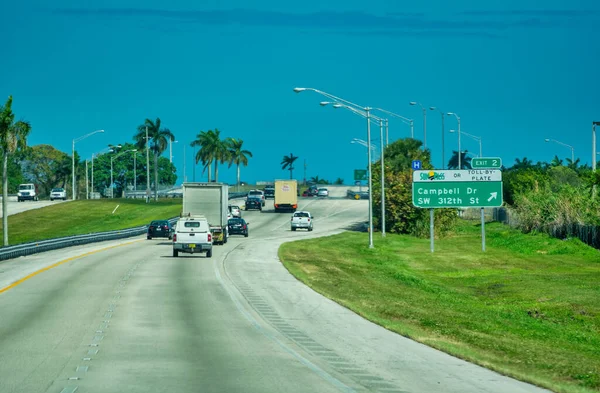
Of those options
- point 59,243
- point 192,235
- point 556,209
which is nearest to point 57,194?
point 59,243

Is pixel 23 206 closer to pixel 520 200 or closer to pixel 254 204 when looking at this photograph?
pixel 254 204

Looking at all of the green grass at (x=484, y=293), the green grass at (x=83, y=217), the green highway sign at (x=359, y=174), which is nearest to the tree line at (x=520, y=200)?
the green grass at (x=484, y=293)

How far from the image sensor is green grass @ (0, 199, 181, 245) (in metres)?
100

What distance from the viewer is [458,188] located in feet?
209

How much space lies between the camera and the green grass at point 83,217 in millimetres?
100125

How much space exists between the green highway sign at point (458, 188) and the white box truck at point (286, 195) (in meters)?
43.8

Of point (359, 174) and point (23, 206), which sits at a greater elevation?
point (359, 174)

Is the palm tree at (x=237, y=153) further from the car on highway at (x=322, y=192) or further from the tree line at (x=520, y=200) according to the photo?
the tree line at (x=520, y=200)

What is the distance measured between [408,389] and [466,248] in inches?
2039

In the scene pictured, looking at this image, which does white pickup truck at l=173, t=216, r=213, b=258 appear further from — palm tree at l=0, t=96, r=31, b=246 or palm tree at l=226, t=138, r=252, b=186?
palm tree at l=226, t=138, r=252, b=186

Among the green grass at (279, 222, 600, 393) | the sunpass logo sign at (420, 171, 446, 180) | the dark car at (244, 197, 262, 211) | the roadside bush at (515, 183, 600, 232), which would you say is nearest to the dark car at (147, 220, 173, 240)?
the green grass at (279, 222, 600, 393)

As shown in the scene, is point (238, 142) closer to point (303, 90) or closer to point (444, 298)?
point (303, 90)

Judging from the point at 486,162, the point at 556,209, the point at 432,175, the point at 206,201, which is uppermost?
the point at 486,162

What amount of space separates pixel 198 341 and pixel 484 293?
880 inches
